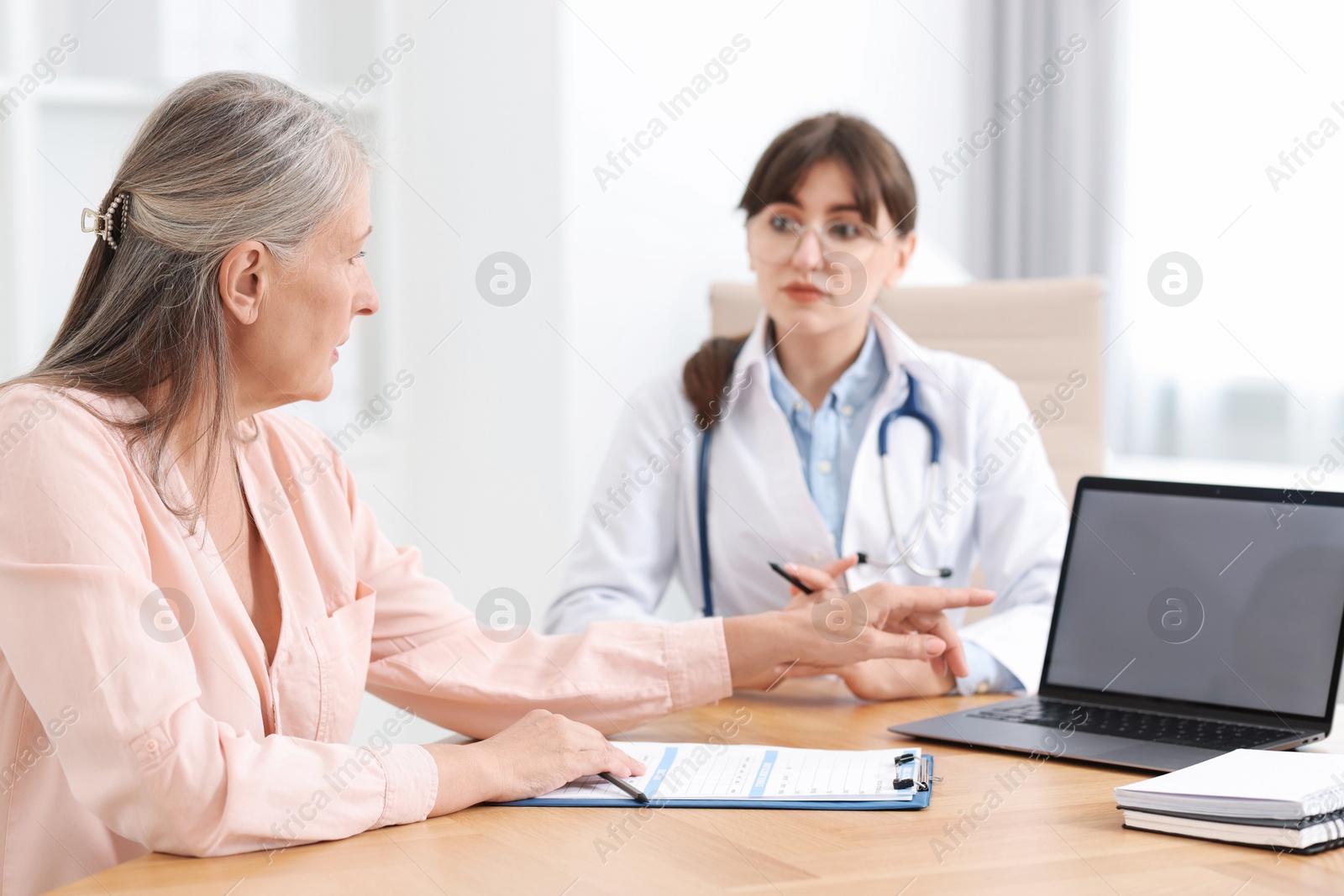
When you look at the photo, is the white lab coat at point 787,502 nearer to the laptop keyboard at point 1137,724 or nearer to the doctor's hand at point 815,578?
the doctor's hand at point 815,578

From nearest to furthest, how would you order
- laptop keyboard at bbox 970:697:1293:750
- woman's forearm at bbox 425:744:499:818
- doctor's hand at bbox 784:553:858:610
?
woman's forearm at bbox 425:744:499:818, laptop keyboard at bbox 970:697:1293:750, doctor's hand at bbox 784:553:858:610

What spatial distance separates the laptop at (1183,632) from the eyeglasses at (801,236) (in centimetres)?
60

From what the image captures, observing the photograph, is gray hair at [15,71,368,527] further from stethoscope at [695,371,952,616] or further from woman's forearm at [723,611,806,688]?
stethoscope at [695,371,952,616]

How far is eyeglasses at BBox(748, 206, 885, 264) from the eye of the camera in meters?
1.77

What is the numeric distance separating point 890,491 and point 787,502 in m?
0.15

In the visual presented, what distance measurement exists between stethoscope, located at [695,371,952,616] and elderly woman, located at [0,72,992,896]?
0.38 m

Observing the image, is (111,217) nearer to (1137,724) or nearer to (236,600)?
(236,600)

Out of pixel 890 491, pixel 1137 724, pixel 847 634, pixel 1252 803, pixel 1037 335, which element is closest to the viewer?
pixel 1252 803

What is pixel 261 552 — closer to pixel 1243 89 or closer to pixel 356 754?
pixel 356 754

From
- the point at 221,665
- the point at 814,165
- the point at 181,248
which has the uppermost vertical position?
the point at 814,165

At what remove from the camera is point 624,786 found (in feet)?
3.29

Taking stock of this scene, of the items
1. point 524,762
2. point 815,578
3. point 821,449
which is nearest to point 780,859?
point 524,762

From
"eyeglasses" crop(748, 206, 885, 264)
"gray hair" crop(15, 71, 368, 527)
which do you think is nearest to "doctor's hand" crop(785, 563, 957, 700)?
"eyeglasses" crop(748, 206, 885, 264)

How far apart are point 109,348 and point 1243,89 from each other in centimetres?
276
